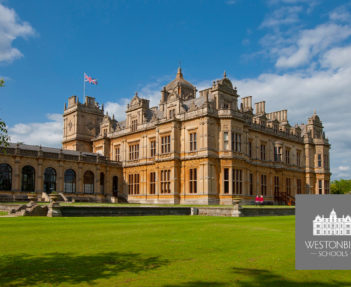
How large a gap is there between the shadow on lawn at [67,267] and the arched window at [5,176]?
112 ft

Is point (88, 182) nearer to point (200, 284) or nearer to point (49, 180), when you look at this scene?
point (49, 180)

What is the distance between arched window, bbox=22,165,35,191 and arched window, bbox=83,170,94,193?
687 centimetres

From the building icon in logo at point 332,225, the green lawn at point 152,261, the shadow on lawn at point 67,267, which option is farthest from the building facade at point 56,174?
the building icon in logo at point 332,225

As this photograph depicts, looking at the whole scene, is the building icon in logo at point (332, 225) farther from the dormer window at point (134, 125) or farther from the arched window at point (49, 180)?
the dormer window at point (134, 125)

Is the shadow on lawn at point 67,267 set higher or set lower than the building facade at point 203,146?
lower

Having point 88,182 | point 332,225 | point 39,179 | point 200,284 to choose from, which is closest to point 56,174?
point 39,179

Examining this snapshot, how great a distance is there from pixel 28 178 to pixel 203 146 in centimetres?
2008

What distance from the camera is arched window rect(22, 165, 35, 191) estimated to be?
135 feet

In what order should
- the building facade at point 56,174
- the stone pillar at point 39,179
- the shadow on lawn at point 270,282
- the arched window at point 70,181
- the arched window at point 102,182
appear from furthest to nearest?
the arched window at point 102,182
the arched window at point 70,181
the stone pillar at point 39,179
the building facade at point 56,174
the shadow on lawn at point 270,282

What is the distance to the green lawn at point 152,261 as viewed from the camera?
22.1 feet

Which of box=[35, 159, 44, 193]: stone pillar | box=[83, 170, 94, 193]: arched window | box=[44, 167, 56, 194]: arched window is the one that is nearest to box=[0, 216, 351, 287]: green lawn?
box=[35, 159, 44, 193]: stone pillar

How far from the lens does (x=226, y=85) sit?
42.8 meters

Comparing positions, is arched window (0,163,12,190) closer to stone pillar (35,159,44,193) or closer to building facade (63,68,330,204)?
stone pillar (35,159,44,193)

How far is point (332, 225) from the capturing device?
5.17m
